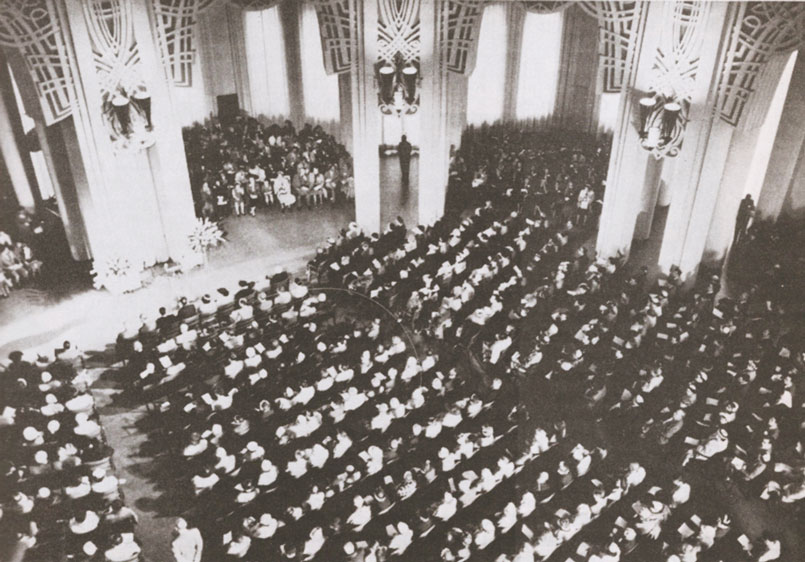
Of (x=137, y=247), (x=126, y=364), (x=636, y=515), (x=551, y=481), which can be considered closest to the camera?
(x=636, y=515)

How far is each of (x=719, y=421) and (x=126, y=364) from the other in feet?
29.9

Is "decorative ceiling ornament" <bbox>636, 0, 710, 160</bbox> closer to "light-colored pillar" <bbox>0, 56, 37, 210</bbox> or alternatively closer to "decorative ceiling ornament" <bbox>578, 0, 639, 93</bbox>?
"decorative ceiling ornament" <bbox>578, 0, 639, 93</bbox>

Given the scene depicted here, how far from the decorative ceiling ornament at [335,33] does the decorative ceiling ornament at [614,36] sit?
15.0ft

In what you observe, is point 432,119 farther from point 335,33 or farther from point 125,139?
point 125,139

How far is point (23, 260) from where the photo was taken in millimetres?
12031

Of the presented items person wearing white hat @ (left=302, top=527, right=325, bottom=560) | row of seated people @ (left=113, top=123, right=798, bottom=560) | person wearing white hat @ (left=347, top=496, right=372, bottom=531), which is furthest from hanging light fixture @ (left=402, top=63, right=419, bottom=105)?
person wearing white hat @ (left=302, top=527, right=325, bottom=560)

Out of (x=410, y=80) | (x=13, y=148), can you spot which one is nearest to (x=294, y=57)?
→ (x=410, y=80)

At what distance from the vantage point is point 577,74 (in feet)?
59.6

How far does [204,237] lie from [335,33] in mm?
5055

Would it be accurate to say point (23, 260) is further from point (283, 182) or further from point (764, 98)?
point (764, 98)

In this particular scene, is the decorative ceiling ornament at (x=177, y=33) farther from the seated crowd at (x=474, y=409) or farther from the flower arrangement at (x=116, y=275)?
the seated crowd at (x=474, y=409)

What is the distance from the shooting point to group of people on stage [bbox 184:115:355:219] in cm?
1545

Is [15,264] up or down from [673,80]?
down

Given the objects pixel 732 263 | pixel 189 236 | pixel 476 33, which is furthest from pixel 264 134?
pixel 732 263
